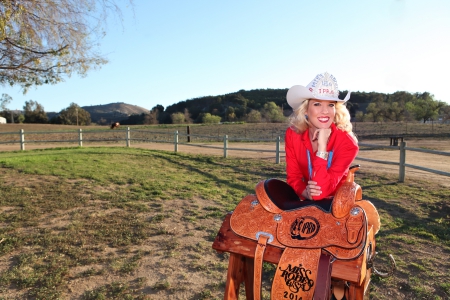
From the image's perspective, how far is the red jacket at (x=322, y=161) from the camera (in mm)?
1941

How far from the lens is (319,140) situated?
78.0 inches

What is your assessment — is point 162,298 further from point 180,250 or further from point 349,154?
point 349,154

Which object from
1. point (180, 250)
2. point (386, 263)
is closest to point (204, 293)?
point (180, 250)

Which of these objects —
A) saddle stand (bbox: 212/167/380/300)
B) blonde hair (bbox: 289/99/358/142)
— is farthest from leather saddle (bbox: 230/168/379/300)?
blonde hair (bbox: 289/99/358/142)

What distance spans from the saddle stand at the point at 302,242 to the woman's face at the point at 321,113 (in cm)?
44

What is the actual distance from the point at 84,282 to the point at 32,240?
4.30ft

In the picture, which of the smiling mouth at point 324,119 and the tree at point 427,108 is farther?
the tree at point 427,108

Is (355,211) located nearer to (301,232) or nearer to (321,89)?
(301,232)

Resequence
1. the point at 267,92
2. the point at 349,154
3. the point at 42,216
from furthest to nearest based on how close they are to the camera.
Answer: the point at 267,92 → the point at 42,216 → the point at 349,154

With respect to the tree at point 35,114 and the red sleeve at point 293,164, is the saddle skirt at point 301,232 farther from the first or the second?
the tree at point 35,114

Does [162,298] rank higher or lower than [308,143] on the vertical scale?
lower

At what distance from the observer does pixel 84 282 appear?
103 inches

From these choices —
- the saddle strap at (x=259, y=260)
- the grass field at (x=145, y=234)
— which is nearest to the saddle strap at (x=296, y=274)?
the saddle strap at (x=259, y=260)

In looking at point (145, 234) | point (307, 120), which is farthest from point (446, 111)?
point (307, 120)
